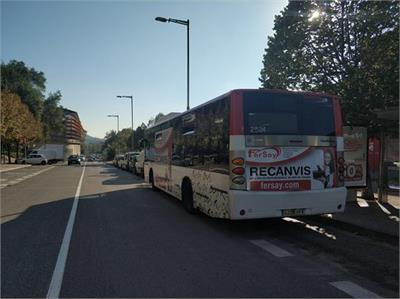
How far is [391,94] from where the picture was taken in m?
11.0

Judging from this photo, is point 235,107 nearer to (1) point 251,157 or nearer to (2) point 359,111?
(1) point 251,157

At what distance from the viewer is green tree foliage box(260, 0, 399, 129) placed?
11094mm

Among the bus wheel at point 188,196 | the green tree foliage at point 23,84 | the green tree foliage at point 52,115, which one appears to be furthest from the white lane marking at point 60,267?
the green tree foliage at point 52,115

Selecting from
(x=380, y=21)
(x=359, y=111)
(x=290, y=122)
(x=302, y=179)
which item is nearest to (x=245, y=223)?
(x=302, y=179)

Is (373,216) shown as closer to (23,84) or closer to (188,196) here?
(188,196)

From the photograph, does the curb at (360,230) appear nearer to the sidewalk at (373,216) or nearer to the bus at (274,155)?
the sidewalk at (373,216)

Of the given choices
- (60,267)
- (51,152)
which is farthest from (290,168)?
(51,152)

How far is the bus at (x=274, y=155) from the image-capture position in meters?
8.24

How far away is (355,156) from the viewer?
1206 cm

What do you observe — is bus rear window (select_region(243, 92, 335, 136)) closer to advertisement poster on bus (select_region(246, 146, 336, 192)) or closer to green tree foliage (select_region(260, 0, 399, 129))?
advertisement poster on bus (select_region(246, 146, 336, 192))

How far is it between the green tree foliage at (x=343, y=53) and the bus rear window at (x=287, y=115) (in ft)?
9.22

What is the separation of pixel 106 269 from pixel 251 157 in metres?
3.46

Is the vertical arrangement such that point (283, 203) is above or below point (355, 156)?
below

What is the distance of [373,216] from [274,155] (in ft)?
10.8
